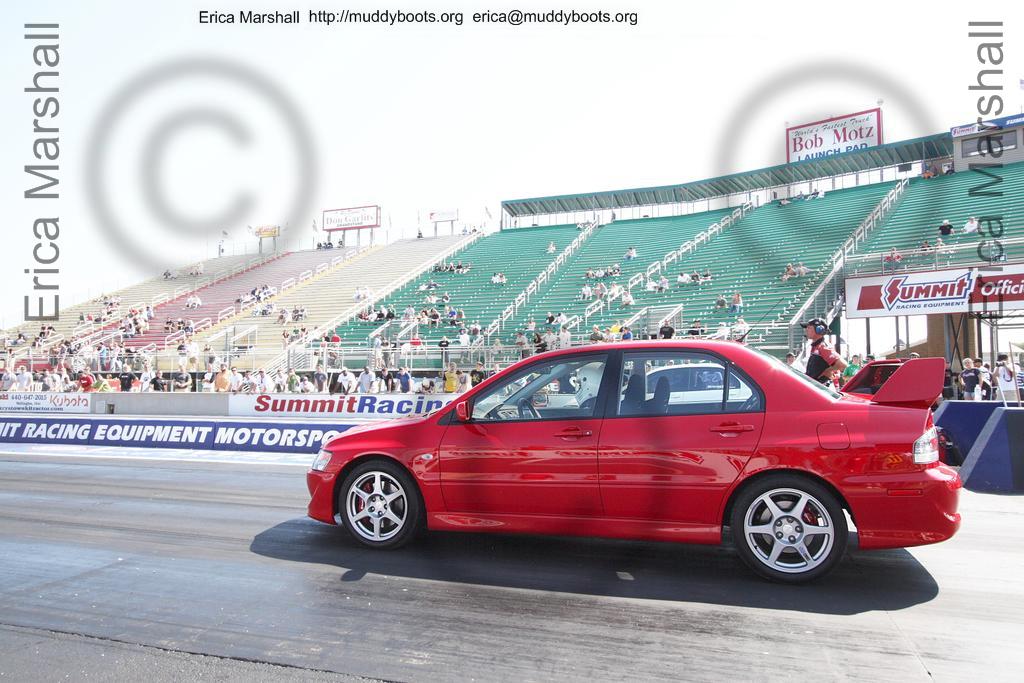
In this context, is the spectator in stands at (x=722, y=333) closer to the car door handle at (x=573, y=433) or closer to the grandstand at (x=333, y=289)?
the grandstand at (x=333, y=289)

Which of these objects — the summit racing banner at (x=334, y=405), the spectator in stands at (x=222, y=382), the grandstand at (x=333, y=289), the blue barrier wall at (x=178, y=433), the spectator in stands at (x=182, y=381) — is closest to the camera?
the blue barrier wall at (x=178, y=433)

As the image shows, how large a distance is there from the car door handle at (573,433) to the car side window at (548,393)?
0.29 ft

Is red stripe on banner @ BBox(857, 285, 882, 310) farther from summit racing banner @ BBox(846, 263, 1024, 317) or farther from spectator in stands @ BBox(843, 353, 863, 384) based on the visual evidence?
spectator in stands @ BBox(843, 353, 863, 384)

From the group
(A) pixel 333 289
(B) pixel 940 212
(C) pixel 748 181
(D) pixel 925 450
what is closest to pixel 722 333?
(B) pixel 940 212

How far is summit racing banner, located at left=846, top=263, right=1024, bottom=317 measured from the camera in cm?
1784

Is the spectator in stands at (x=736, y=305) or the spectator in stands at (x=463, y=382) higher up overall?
the spectator in stands at (x=736, y=305)

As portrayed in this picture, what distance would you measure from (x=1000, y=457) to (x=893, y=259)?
14.2m

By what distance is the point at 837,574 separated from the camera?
467cm

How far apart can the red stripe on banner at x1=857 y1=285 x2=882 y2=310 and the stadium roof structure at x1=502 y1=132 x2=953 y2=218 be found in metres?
12.4

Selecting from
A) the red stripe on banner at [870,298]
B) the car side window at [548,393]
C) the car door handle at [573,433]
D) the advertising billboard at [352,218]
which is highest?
the advertising billboard at [352,218]

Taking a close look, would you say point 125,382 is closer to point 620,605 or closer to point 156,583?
point 156,583

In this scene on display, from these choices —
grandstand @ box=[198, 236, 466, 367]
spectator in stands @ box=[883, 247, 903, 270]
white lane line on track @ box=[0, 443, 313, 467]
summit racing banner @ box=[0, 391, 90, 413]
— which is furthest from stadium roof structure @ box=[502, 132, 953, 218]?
white lane line on track @ box=[0, 443, 313, 467]

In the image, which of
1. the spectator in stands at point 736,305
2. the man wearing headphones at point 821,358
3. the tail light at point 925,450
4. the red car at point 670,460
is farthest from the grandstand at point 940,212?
the red car at point 670,460

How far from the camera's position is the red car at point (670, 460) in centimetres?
437
